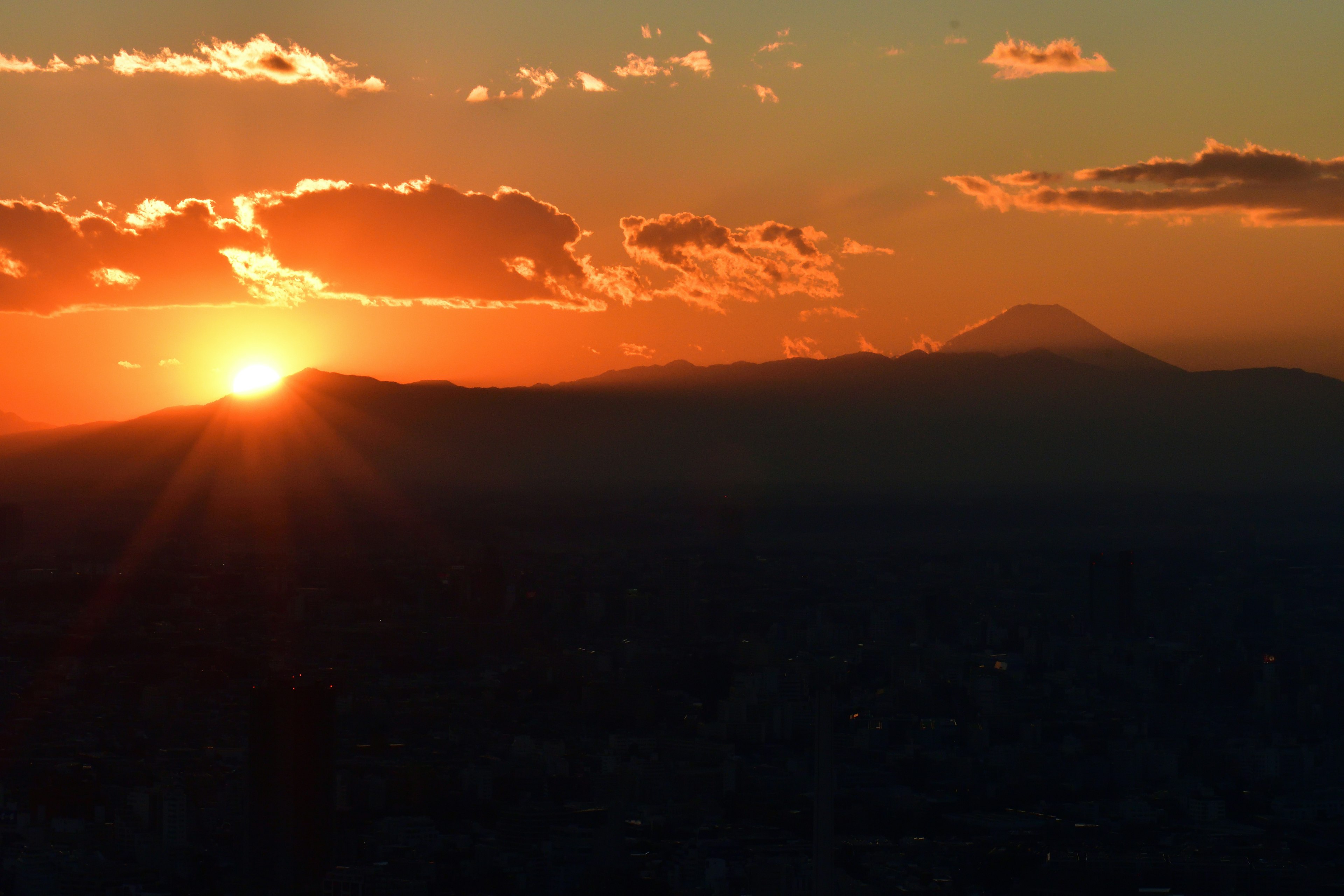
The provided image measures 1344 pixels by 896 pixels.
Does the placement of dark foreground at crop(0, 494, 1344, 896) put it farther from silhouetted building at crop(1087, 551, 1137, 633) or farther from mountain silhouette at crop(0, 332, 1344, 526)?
mountain silhouette at crop(0, 332, 1344, 526)

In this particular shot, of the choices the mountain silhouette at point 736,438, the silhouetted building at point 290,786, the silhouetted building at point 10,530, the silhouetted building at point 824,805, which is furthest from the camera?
the mountain silhouette at point 736,438

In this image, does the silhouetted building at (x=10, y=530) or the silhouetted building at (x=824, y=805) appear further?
the silhouetted building at (x=10, y=530)

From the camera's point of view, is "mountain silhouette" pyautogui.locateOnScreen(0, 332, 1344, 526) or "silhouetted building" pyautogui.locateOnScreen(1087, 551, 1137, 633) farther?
"mountain silhouette" pyautogui.locateOnScreen(0, 332, 1344, 526)

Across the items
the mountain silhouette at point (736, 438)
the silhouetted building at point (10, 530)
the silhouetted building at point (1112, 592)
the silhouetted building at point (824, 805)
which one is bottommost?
the silhouetted building at point (824, 805)

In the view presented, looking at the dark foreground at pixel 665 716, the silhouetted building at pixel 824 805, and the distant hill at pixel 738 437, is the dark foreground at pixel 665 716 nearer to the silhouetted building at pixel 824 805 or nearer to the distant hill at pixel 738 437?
the silhouetted building at pixel 824 805

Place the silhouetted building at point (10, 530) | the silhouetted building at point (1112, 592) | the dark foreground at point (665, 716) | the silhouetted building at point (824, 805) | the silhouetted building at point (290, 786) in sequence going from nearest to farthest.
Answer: the silhouetted building at point (824, 805) < the silhouetted building at point (290, 786) < the dark foreground at point (665, 716) < the silhouetted building at point (1112, 592) < the silhouetted building at point (10, 530)

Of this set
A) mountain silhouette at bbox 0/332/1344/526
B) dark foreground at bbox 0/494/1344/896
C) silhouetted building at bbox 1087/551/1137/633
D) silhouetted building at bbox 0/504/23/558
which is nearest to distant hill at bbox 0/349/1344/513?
mountain silhouette at bbox 0/332/1344/526

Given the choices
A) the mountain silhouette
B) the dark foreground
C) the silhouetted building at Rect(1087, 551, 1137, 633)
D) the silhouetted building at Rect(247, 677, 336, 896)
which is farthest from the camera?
the mountain silhouette

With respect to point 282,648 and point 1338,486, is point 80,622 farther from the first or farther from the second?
point 1338,486

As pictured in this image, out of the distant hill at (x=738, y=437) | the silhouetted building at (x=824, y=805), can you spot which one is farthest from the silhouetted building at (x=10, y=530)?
the silhouetted building at (x=824, y=805)
